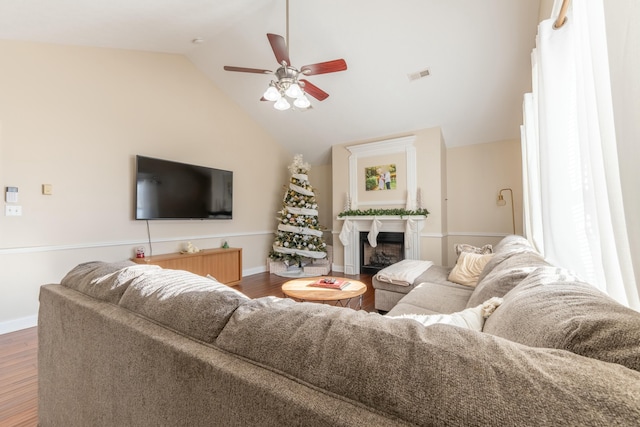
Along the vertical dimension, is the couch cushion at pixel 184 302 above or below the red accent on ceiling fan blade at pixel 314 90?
below

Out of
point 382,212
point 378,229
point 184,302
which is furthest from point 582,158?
point 378,229

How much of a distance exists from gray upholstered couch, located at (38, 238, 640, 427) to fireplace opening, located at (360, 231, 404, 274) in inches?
157

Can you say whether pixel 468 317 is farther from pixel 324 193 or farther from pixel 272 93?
pixel 324 193

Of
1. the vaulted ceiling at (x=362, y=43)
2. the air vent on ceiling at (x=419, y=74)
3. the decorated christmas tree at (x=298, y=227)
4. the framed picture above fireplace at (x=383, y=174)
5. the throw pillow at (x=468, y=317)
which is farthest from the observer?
the decorated christmas tree at (x=298, y=227)

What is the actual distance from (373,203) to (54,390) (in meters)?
4.58

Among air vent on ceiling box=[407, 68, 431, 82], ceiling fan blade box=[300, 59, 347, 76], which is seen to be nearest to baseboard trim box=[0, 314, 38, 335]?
ceiling fan blade box=[300, 59, 347, 76]

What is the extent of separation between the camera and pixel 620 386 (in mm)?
378

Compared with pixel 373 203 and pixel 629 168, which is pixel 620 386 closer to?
pixel 629 168

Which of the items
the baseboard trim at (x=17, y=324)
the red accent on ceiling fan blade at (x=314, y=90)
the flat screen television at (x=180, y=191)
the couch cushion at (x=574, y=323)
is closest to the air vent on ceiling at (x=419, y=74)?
the red accent on ceiling fan blade at (x=314, y=90)

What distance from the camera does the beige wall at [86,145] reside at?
277 cm

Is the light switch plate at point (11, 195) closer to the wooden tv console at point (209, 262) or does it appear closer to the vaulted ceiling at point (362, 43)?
the wooden tv console at point (209, 262)

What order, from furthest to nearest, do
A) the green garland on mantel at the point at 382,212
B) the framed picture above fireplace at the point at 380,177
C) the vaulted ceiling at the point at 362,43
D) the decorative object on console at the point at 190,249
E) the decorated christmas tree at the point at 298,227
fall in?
the decorated christmas tree at the point at 298,227 → the framed picture above fireplace at the point at 380,177 → the green garland on mantel at the point at 382,212 → the decorative object on console at the point at 190,249 → the vaulted ceiling at the point at 362,43

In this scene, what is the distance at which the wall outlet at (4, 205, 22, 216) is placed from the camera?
2695mm

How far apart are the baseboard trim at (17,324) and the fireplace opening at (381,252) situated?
14.7ft
